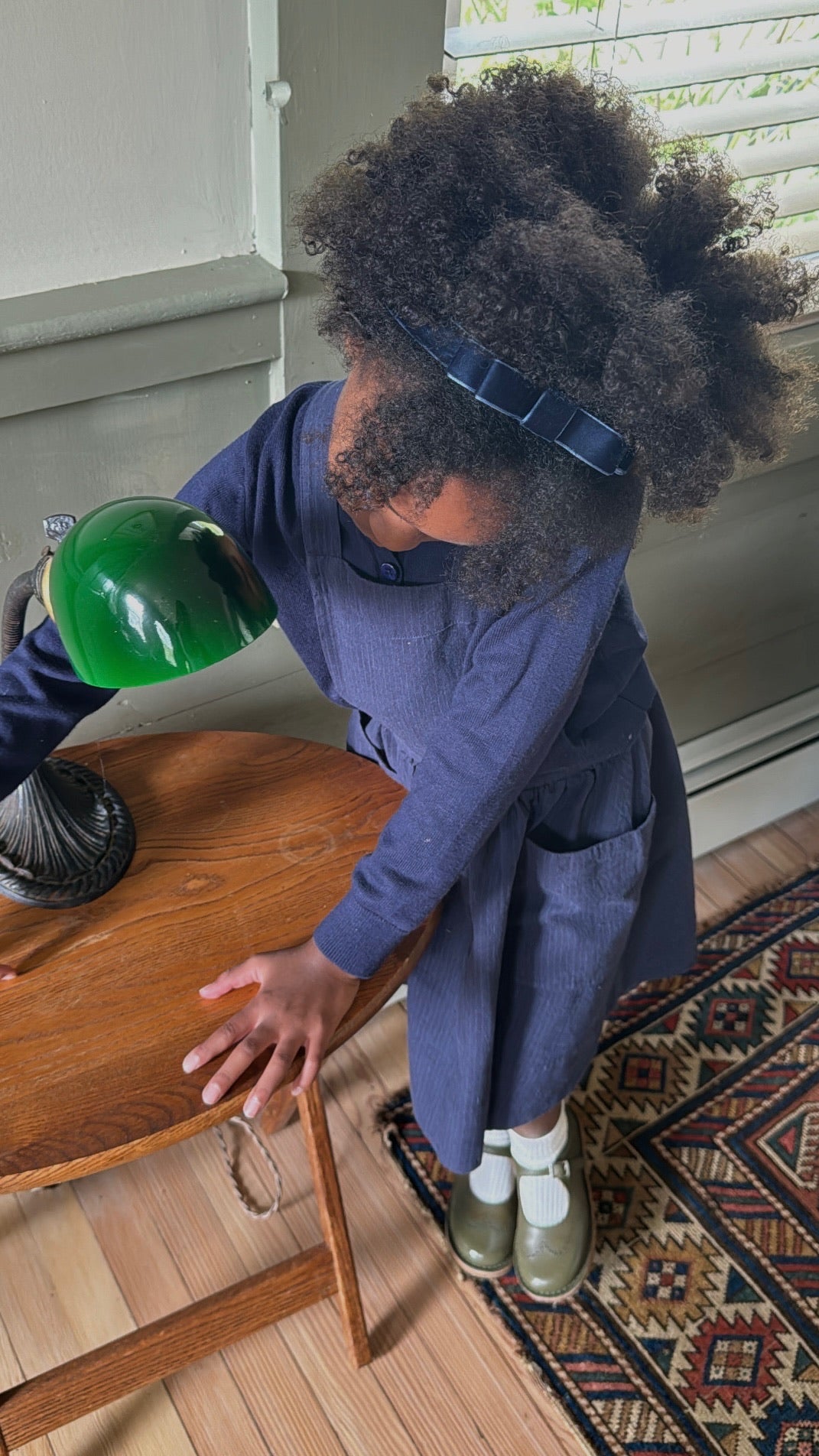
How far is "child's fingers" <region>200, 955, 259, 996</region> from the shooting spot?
0.82 m

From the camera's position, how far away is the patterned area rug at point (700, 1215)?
3.87 ft

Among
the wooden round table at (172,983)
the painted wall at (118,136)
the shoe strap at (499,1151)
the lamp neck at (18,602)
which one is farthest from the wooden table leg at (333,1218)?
the painted wall at (118,136)

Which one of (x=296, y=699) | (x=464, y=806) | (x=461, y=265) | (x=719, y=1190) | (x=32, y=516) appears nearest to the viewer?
(x=461, y=265)

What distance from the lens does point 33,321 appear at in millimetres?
832

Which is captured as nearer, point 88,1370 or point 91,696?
point 91,696

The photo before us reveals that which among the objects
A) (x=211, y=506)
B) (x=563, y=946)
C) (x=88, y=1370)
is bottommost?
A: (x=88, y=1370)

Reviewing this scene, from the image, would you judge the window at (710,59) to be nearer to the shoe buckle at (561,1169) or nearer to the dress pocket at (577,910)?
the dress pocket at (577,910)

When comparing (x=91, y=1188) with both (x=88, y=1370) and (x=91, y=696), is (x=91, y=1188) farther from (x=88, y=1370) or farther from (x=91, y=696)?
(x=91, y=696)

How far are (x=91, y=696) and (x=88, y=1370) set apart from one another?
2.05 ft

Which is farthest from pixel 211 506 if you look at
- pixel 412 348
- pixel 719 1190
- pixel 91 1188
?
pixel 719 1190

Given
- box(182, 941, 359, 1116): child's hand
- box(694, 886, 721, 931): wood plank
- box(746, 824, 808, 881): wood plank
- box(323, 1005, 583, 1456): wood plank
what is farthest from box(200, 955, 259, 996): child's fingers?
box(746, 824, 808, 881): wood plank

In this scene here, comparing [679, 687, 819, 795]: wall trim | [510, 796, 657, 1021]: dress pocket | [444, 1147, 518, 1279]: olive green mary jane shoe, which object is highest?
[510, 796, 657, 1021]: dress pocket

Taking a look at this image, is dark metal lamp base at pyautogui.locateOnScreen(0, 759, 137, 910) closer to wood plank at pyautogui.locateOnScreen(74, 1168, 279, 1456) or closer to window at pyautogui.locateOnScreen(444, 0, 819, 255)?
wood plank at pyautogui.locateOnScreen(74, 1168, 279, 1456)

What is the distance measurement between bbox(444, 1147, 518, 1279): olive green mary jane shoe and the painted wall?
993mm
